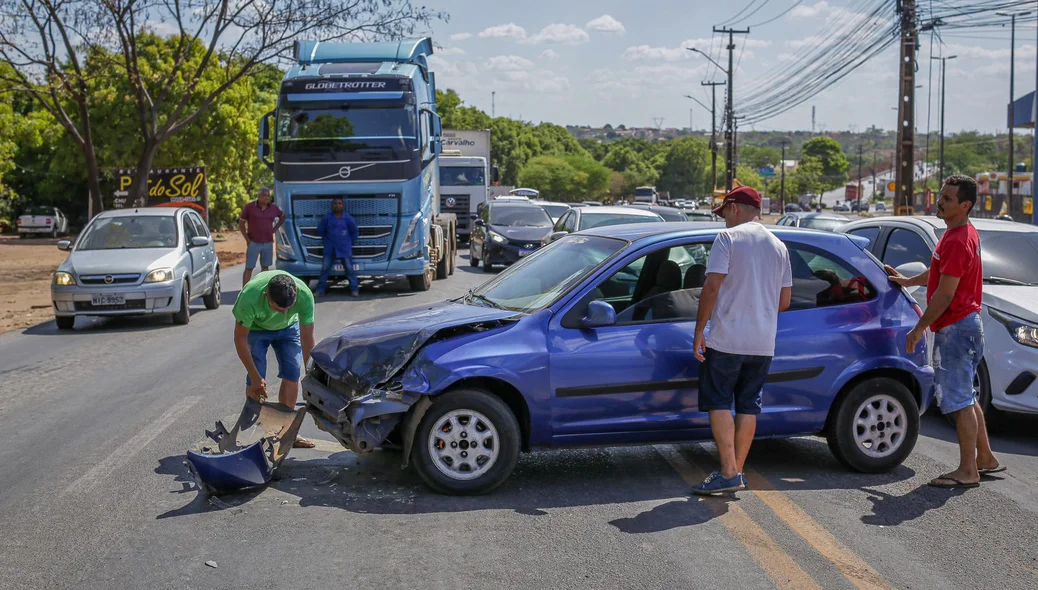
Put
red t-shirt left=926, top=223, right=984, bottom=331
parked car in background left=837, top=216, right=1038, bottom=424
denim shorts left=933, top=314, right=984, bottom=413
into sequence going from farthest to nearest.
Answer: parked car in background left=837, top=216, right=1038, bottom=424
denim shorts left=933, top=314, right=984, bottom=413
red t-shirt left=926, top=223, right=984, bottom=331

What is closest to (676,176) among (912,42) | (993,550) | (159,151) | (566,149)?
(566,149)

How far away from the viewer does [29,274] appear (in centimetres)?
2753

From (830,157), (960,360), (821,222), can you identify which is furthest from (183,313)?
(830,157)

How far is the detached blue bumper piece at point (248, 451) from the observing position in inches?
239

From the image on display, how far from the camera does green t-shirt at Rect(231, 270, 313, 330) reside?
7027 millimetres

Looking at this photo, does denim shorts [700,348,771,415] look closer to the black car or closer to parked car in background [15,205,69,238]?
the black car

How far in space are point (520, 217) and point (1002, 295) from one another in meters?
18.1

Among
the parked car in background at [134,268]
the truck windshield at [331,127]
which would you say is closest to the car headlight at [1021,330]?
the parked car in background at [134,268]

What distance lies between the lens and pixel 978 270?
6551 mm

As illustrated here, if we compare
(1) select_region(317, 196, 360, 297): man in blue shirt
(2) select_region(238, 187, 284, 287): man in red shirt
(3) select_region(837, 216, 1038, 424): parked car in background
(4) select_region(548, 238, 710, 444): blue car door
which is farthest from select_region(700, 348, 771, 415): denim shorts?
(1) select_region(317, 196, 360, 297): man in blue shirt

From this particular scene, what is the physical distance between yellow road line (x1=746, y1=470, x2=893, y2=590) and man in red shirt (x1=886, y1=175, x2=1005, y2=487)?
107 cm

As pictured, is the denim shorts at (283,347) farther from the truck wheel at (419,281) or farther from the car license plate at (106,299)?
the truck wheel at (419,281)

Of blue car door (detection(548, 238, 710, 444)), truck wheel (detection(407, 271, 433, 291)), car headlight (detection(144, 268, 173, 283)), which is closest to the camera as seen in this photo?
blue car door (detection(548, 238, 710, 444))

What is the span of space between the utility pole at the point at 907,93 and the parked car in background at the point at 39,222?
36.0m
